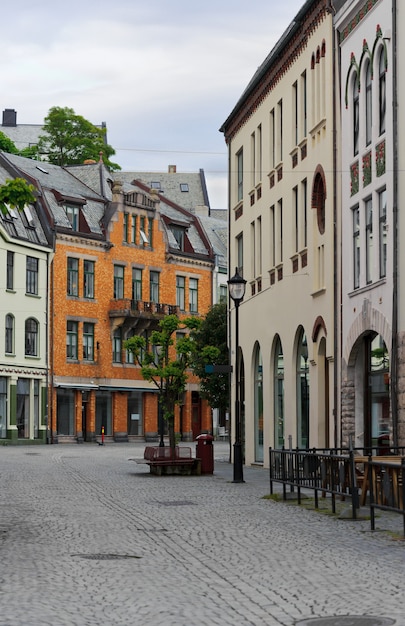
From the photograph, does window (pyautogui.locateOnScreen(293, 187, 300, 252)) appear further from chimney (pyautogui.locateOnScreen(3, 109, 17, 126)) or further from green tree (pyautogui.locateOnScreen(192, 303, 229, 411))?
chimney (pyautogui.locateOnScreen(3, 109, 17, 126))

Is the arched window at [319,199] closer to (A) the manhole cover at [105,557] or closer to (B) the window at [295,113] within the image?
(B) the window at [295,113]

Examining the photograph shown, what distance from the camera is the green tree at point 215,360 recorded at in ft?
182

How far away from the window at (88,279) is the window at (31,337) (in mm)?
5504

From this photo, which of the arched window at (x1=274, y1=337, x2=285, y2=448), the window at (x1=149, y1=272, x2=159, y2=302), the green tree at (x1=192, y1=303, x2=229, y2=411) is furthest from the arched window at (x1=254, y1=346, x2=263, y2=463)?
the window at (x1=149, y1=272, x2=159, y2=302)

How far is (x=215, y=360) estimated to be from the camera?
5669cm

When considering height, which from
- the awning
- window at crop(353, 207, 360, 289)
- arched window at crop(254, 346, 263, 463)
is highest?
window at crop(353, 207, 360, 289)

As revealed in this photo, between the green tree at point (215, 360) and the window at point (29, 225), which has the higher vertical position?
the window at point (29, 225)

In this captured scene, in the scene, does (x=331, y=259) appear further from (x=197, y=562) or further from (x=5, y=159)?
(x=5, y=159)

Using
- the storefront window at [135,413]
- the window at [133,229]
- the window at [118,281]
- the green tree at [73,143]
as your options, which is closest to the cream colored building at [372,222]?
the window at [118,281]

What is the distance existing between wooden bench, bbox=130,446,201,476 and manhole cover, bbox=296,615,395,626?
77.1ft

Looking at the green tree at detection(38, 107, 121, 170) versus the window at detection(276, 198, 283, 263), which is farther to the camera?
the green tree at detection(38, 107, 121, 170)

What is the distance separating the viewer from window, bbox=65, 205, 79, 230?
243 feet

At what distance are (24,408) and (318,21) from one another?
1591 inches

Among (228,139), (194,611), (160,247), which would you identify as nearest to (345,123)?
(228,139)
